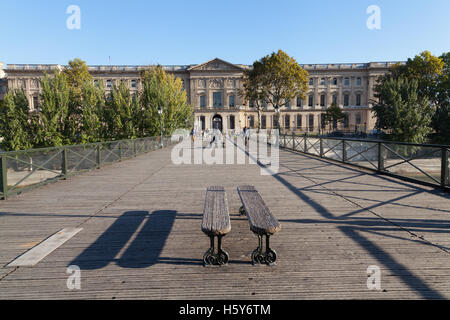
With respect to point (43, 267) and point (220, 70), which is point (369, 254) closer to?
point (43, 267)

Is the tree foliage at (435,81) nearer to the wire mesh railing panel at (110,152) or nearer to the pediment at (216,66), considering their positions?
the wire mesh railing panel at (110,152)

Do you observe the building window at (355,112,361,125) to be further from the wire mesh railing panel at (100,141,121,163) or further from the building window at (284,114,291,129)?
the wire mesh railing panel at (100,141,121,163)

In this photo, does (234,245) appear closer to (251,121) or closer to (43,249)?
(43,249)

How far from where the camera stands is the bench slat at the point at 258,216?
3.10m

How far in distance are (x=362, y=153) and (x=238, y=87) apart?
67777mm

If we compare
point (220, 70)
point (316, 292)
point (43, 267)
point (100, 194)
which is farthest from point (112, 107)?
point (220, 70)

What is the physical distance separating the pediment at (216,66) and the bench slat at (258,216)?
75059mm

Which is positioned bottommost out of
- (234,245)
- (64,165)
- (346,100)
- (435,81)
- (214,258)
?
(234,245)

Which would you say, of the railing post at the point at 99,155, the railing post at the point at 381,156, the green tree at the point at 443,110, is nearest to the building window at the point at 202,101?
the green tree at the point at 443,110

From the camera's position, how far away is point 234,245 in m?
3.89

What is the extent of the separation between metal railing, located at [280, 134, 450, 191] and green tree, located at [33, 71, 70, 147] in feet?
77.9

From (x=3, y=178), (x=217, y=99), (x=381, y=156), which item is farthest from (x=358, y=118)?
(x=3, y=178)

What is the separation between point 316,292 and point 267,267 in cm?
64

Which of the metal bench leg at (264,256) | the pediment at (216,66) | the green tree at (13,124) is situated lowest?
the metal bench leg at (264,256)
